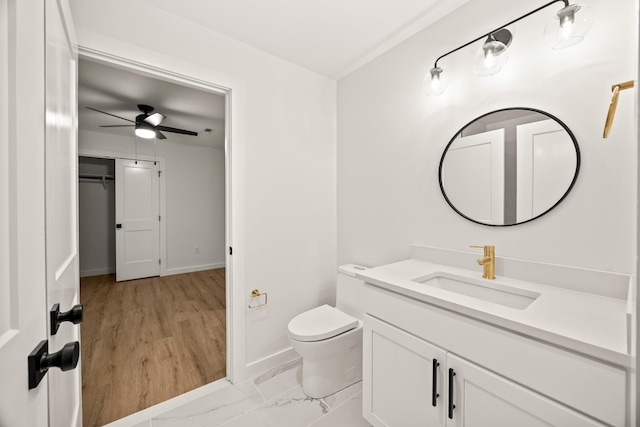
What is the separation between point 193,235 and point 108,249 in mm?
1475

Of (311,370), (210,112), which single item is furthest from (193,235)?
(311,370)

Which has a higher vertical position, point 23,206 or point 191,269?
point 23,206

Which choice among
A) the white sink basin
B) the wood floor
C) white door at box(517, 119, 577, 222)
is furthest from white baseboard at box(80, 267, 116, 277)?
white door at box(517, 119, 577, 222)

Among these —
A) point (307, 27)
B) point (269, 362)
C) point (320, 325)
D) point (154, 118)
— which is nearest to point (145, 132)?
point (154, 118)

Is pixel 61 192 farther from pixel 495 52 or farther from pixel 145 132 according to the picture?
pixel 145 132

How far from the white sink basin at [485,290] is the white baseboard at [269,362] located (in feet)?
4.26

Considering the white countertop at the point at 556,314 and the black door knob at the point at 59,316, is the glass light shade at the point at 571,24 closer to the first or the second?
the white countertop at the point at 556,314

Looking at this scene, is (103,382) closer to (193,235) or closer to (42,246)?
(42,246)

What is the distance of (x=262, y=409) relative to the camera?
62.9 inches

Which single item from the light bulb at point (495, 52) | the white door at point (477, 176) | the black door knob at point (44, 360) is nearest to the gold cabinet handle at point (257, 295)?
the black door knob at point (44, 360)

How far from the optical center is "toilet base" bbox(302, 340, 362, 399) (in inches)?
66.2

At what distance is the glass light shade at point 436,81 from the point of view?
61.5 inches

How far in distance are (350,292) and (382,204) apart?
0.70m

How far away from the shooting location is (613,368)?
699 mm
